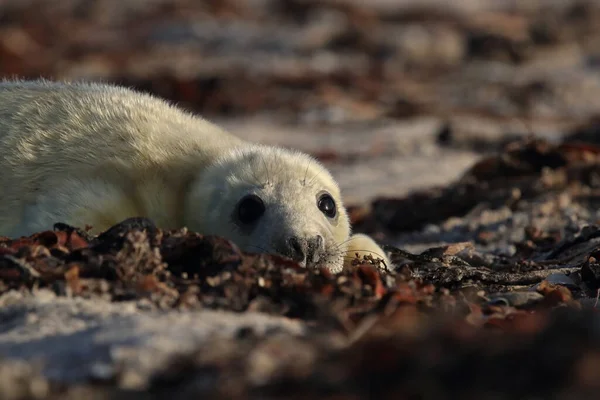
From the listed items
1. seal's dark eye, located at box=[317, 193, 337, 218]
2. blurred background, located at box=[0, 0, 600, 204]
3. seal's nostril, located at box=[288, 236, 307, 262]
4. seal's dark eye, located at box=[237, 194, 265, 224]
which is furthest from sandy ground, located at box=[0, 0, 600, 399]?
seal's dark eye, located at box=[317, 193, 337, 218]

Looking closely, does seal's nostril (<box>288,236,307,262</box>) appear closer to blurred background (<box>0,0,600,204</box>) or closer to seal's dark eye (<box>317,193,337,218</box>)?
seal's dark eye (<box>317,193,337,218</box>)

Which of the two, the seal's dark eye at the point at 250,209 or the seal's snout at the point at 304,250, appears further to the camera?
the seal's dark eye at the point at 250,209

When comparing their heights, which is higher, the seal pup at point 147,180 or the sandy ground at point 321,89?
the sandy ground at point 321,89

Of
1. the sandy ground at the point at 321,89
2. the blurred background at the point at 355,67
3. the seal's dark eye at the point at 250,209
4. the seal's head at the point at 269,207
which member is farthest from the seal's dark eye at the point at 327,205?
the blurred background at the point at 355,67

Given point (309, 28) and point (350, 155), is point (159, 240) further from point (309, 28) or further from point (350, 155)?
point (309, 28)

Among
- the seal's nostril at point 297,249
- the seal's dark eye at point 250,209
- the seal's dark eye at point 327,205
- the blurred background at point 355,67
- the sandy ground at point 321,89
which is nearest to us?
the sandy ground at point 321,89

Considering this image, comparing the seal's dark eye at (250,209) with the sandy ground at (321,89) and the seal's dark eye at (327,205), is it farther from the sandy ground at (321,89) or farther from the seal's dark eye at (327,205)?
the sandy ground at (321,89)

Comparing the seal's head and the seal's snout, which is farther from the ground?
the seal's head

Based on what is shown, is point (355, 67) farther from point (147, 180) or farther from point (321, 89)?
point (147, 180)
